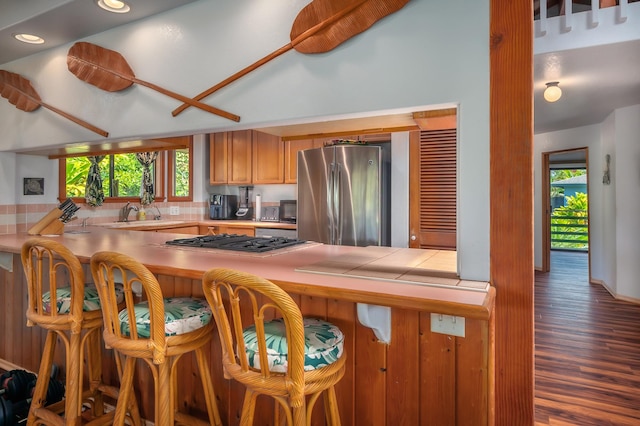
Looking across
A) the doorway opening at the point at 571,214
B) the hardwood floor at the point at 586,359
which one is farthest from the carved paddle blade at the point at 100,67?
the doorway opening at the point at 571,214

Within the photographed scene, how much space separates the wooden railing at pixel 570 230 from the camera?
31.8ft

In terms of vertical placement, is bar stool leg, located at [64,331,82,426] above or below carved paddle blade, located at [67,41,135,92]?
below

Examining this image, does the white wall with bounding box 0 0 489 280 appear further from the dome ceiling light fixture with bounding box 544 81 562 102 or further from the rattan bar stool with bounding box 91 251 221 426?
the dome ceiling light fixture with bounding box 544 81 562 102

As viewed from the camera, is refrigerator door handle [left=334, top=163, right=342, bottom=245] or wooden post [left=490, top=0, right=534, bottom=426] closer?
wooden post [left=490, top=0, right=534, bottom=426]

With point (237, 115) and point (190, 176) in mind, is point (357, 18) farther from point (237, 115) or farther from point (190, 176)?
point (190, 176)

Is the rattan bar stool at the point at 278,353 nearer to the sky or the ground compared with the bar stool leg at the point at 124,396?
nearer to the sky

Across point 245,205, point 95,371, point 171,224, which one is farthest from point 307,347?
point 245,205

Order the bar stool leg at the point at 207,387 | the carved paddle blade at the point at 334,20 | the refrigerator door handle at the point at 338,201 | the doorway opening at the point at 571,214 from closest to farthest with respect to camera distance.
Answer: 1. the carved paddle blade at the point at 334,20
2. the bar stool leg at the point at 207,387
3. the refrigerator door handle at the point at 338,201
4. the doorway opening at the point at 571,214

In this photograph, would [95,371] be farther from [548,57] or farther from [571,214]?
[571,214]

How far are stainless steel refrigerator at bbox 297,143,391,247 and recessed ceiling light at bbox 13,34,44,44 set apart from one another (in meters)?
2.29

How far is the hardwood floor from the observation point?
2.24m

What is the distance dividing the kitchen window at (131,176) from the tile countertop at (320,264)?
1761 millimetres

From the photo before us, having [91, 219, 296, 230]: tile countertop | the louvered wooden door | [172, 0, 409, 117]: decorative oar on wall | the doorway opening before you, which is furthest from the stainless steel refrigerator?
→ the doorway opening

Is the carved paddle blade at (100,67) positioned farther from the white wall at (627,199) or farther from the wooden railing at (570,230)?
the wooden railing at (570,230)
